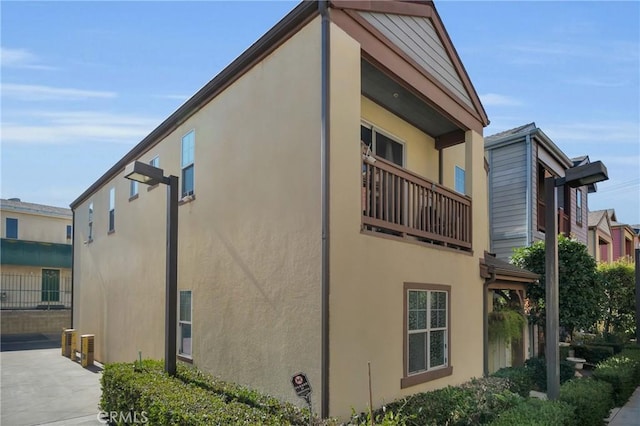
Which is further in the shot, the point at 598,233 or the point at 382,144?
the point at 598,233

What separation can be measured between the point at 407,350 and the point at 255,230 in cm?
304

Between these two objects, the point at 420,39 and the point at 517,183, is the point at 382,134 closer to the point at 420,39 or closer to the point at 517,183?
the point at 420,39

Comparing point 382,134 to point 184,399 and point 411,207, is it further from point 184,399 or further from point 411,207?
point 184,399

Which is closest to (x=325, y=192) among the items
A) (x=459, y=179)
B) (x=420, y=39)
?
(x=420, y=39)

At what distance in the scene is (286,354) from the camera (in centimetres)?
653

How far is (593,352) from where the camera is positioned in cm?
1418

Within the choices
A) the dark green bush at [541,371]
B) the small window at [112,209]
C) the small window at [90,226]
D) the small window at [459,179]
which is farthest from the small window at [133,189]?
the dark green bush at [541,371]

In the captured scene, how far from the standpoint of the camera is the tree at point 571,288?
499 inches

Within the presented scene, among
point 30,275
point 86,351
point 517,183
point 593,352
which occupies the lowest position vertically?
point 86,351

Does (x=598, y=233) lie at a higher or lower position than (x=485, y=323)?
higher

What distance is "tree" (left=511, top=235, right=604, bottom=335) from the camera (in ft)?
41.6

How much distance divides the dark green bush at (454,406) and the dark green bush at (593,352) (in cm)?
815

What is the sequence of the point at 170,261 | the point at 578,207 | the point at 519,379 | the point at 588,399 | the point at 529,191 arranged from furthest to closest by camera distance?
1. the point at 578,207
2. the point at 529,191
3. the point at 519,379
4. the point at 170,261
5. the point at 588,399

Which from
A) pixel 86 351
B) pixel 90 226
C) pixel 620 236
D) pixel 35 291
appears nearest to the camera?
pixel 86 351
